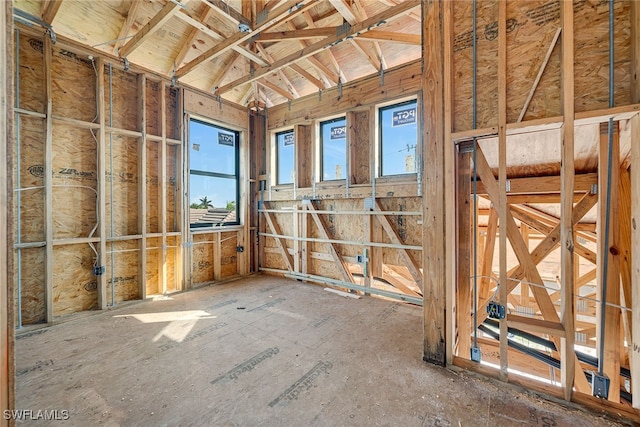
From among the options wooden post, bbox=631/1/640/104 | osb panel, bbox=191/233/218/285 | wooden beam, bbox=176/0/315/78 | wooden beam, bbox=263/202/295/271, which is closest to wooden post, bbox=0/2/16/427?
wooden beam, bbox=176/0/315/78

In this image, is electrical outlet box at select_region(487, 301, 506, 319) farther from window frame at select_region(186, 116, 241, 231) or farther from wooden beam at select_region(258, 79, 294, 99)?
wooden beam at select_region(258, 79, 294, 99)

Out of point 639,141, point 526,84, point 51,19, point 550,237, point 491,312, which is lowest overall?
point 491,312

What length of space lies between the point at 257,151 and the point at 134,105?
230 cm

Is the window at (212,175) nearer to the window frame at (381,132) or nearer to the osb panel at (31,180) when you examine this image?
the osb panel at (31,180)

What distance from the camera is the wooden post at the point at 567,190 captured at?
1810 mm

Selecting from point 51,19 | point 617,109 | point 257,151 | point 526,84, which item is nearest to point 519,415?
point 617,109

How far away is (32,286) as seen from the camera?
3191 mm

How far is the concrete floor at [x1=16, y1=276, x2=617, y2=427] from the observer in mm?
1772

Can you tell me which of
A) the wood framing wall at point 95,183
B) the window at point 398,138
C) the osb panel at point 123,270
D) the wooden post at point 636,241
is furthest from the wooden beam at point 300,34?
the osb panel at point 123,270

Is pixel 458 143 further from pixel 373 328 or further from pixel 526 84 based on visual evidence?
pixel 373 328

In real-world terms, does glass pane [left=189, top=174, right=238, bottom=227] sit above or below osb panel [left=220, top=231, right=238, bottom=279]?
above

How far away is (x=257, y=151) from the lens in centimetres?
577

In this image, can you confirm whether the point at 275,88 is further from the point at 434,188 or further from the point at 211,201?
the point at 434,188

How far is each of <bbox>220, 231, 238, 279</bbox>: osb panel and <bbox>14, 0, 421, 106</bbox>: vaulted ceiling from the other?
9.29 feet
